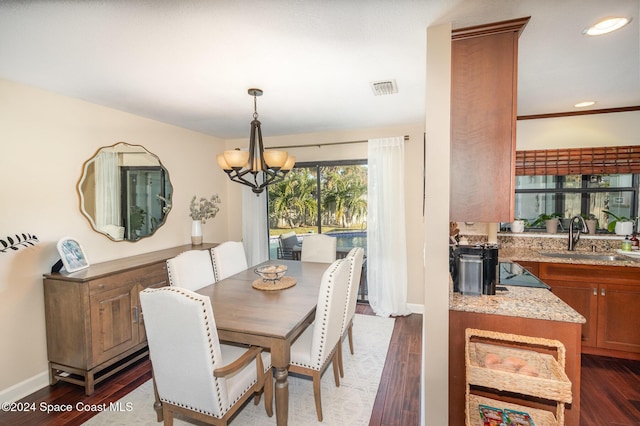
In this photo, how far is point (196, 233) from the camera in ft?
12.4

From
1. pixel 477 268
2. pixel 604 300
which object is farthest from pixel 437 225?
pixel 604 300

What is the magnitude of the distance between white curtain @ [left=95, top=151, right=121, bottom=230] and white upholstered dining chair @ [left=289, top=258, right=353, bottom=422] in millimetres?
2268

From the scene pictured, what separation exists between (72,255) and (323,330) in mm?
2233

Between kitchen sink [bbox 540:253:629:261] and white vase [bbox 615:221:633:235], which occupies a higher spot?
white vase [bbox 615:221:633:235]

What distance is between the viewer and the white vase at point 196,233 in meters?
3.75

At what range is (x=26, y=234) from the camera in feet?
7.57

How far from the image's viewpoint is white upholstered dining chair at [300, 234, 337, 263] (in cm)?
356

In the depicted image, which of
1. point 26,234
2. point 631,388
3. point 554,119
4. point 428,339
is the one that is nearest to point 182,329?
point 428,339

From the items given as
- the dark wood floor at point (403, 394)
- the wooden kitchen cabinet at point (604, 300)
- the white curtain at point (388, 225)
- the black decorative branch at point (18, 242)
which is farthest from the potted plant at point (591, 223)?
the black decorative branch at point (18, 242)

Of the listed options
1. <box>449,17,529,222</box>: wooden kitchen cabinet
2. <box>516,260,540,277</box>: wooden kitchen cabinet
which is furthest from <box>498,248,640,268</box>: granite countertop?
<box>449,17,529,222</box>: wooden kitchen cabinet

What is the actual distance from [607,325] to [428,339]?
2.30m

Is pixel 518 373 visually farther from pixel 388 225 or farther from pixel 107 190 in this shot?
pixel 107 190

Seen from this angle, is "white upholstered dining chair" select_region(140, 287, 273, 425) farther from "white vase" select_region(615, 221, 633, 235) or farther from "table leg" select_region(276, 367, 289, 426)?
"white vase" select_region(615, 221, 633, 235)

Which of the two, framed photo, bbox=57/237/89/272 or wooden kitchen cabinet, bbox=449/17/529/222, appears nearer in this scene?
wooden kitchen cabinet, bbox=449/17/529/222
